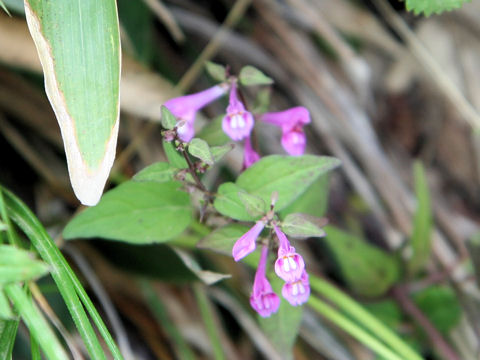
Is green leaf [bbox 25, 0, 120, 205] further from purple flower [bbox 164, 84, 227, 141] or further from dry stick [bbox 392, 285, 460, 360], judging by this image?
dry stick [bbox 392, 285, 460, 360]

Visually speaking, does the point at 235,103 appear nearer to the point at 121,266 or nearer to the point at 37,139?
the point at 121,266

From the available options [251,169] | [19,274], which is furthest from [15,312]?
[251,169]

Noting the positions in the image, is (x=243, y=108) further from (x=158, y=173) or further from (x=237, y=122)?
(x=158, y=173)

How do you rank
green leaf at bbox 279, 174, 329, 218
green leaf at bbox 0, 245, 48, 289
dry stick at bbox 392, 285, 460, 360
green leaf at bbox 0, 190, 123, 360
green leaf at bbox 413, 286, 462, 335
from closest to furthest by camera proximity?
1. green leaf at bbox 0, 245, 48, 289
2. green leaf at bbox 0, 190, 123, 360
3. green leaf at bbox 279, 174, 329, 218
4. dry stick at bbox 392, 285, 460, 360
5. green leaf at bbox 413, 286, 462, 335

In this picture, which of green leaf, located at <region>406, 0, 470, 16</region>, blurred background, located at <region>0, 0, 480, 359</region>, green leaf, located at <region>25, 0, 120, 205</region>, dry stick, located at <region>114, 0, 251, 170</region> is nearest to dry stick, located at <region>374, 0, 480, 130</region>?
blurred background, located at <region>0, 0, 480, 359</region>

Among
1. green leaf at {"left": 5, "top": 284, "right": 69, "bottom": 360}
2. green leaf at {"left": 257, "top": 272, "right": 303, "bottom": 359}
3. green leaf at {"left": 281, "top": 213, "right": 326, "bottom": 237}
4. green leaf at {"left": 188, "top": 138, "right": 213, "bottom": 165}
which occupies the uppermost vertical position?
green leaf at {"left": 188, "top": 138, "right": 213, "bottom": 165}


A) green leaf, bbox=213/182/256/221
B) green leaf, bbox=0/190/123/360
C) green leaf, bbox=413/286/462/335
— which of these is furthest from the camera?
green leaf, bbox=413/286/462/335

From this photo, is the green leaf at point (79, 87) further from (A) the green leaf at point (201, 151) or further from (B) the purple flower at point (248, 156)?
(B) the purple flower at point (248, 156)

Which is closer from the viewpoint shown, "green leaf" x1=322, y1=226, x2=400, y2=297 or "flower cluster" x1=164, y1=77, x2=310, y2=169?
"flower cluster" x1=164, y1=77, x2=310, y2=169
